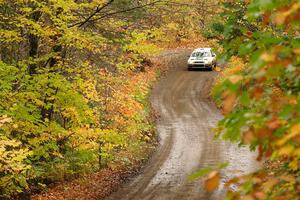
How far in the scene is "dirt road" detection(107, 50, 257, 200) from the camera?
14.6 meters

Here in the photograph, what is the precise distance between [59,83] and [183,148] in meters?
9.81

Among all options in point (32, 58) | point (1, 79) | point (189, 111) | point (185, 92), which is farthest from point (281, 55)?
point (185, 92)

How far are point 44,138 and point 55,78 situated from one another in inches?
65.6

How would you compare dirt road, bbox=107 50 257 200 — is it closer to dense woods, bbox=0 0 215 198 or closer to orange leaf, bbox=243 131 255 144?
dense woods, bbox=0 0 215 198

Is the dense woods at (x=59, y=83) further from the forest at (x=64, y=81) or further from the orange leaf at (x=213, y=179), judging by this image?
the orange leaf at (x=213, y=179)

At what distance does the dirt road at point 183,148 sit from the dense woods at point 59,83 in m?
1.62

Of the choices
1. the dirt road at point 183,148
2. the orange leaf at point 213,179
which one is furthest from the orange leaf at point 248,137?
the dirt road at point 183,148

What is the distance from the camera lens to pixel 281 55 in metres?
2.99

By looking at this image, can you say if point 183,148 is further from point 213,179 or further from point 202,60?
point 202,60

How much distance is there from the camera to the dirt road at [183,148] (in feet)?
47.9

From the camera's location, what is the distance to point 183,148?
20156 millimetres

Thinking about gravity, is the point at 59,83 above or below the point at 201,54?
below

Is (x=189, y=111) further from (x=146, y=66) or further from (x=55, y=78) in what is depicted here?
(x=55, y=78)

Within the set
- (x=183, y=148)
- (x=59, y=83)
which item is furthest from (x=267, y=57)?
(x=183, y=148)
